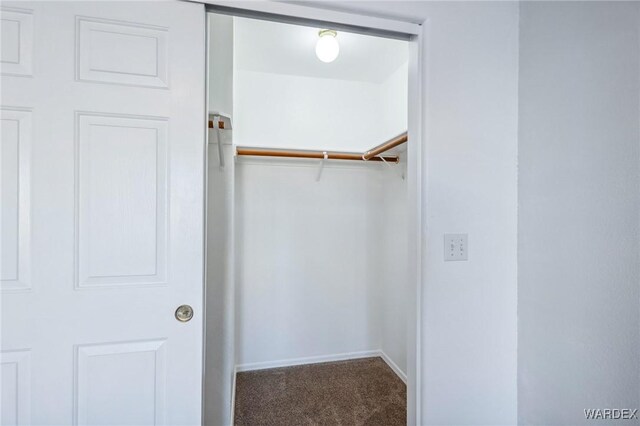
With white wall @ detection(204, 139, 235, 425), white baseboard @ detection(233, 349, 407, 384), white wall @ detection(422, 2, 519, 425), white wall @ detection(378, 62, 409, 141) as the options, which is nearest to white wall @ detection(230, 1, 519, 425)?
white wall @ detection(422, 2, 519, 425)

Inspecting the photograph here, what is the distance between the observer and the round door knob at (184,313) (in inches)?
38.3

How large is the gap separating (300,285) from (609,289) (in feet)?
6.61

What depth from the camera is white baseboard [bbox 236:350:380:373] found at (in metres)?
2.48

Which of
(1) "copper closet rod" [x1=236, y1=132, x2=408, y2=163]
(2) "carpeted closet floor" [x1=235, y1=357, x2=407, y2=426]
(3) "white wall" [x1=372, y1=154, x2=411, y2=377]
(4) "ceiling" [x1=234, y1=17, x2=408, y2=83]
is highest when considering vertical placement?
(4) "ceiling" [x1=234, y1=17, x2=408, y2=83]

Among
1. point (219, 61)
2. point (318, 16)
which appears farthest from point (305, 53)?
point (318, 16)

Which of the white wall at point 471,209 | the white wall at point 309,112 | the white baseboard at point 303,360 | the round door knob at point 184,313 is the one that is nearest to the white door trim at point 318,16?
the white wall at point 471,209

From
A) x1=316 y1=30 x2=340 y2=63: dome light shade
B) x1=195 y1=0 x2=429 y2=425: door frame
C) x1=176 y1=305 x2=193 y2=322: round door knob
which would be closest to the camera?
x1=176 y1=305 x2=193 y2=322: round door knob

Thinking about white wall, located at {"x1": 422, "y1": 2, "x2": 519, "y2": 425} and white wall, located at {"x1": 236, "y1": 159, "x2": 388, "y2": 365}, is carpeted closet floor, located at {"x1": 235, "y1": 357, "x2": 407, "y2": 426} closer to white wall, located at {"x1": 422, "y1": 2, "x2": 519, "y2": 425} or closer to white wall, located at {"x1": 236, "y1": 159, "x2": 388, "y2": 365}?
white wall, located at {"x1": 236, "y1": 159, "x2": 388, "y2": 365}

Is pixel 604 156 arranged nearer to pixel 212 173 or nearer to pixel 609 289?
pixel 609 289

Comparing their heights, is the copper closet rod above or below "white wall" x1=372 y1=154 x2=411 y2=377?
above

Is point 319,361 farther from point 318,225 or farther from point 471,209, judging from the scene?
point 471,209

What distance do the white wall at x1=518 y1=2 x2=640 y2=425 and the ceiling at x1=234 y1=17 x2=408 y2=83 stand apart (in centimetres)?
99

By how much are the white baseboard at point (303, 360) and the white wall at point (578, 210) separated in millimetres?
1628

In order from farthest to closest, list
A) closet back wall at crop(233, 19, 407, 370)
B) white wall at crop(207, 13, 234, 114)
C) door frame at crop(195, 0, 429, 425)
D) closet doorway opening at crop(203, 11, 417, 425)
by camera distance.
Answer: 1. closet back wall at crop(233, 19, 407, 370)
2. closet doorway opening at crop(203, 11, 417, 425)
3. white wall at crop(207, 13, 234, 114)
4. door frame at crop(195, 0, 429, 425)
